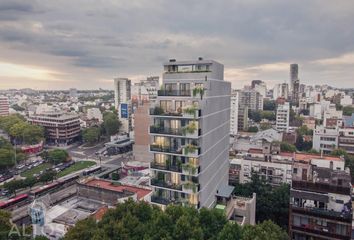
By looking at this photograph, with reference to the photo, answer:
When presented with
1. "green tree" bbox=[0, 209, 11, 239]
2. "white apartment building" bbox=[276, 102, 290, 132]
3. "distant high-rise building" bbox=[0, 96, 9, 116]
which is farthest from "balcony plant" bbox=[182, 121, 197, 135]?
"distant high-rise building" bbox=[0, 96, 9, 116]

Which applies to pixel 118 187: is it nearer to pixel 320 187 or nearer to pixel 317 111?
pixel 320 187

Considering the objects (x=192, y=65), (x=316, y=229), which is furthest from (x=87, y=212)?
(x=316, y=229)

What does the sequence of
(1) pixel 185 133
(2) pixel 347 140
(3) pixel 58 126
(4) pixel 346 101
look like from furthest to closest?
(4) pixel 346 101, (3) pixel 58 126, (2) pixel 347 140, (1) pixel 185 133

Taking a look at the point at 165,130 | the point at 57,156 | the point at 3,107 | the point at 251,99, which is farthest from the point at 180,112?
the point at 3,107

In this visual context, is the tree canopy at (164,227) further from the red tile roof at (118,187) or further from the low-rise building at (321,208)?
the red tile roof at (118,187)

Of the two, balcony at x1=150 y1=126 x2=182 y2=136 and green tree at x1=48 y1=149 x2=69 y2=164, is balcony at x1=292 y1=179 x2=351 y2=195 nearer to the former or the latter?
balcony at x1=150 y1=126 x2=182 y2=136

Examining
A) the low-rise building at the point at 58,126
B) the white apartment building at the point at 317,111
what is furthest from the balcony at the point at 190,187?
the white apartment building at the point at 317,111

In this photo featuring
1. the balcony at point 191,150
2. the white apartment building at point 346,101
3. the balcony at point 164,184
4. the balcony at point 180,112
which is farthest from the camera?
the white apartment building at point 346,101
